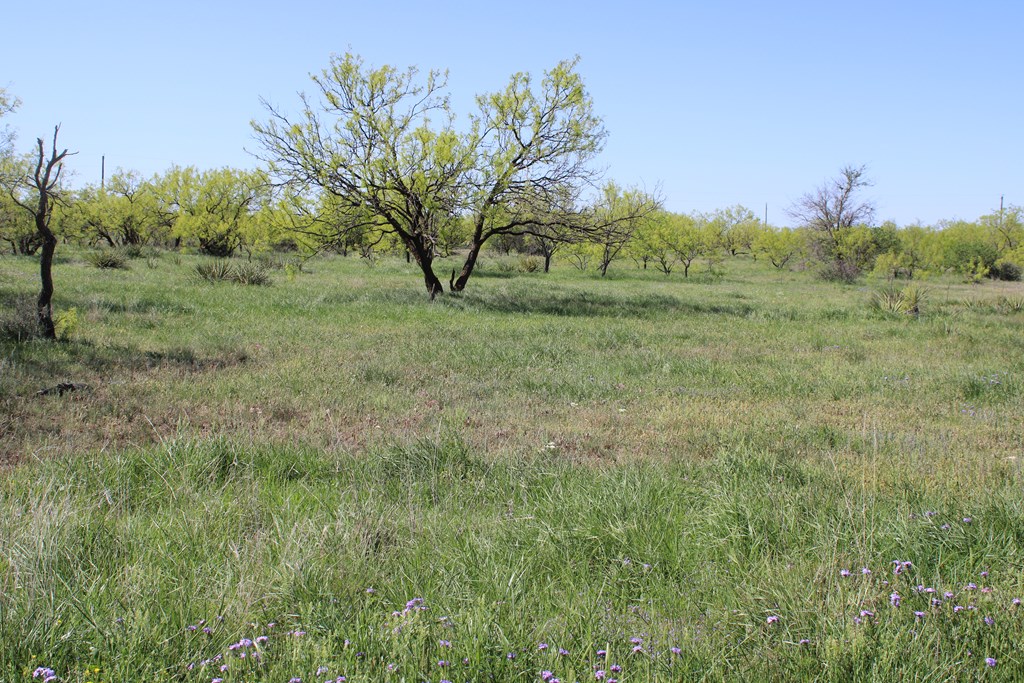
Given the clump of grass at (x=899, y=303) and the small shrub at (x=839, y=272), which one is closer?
the clump of grass at (x=899, y=303)

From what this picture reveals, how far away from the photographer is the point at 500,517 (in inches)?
149

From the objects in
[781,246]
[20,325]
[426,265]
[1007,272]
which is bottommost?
[20,325]

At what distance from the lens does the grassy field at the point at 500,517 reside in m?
2.32

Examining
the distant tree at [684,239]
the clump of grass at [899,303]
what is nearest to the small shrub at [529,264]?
the distant tree at [684,239]

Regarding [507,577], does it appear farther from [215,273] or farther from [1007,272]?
[1007,272]

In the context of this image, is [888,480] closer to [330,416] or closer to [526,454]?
[526,454]

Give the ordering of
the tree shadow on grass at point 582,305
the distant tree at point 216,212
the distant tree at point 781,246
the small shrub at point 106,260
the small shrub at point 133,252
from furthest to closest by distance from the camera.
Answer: the distant tree at point 781,246 < the distant tree at point 216,212 < the small shrub at point 133,252 < the small shrub at point 106,260 < the tree shadow on grass at point 582,305

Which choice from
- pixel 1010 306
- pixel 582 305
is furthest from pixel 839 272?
pixel 582 305

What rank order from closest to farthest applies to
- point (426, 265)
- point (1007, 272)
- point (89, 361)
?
point (89, 361) < point (426, 265) < point (1007, 272)

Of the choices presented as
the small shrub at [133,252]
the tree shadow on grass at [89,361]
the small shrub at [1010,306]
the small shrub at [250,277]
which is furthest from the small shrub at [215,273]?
the small shrub at [1010,306]

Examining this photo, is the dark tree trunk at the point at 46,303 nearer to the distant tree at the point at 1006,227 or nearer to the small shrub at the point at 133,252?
the small shrub at the point at 133,252

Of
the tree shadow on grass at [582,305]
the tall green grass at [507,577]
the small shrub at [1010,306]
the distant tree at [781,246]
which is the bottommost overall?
the tall green grass at [507,577]

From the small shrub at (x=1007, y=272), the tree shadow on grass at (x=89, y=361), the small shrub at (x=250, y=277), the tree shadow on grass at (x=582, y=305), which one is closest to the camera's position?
the tree shadow on grass at (x=89, y=361)

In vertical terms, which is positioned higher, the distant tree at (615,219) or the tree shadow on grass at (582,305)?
the distant tree at (615,219)
